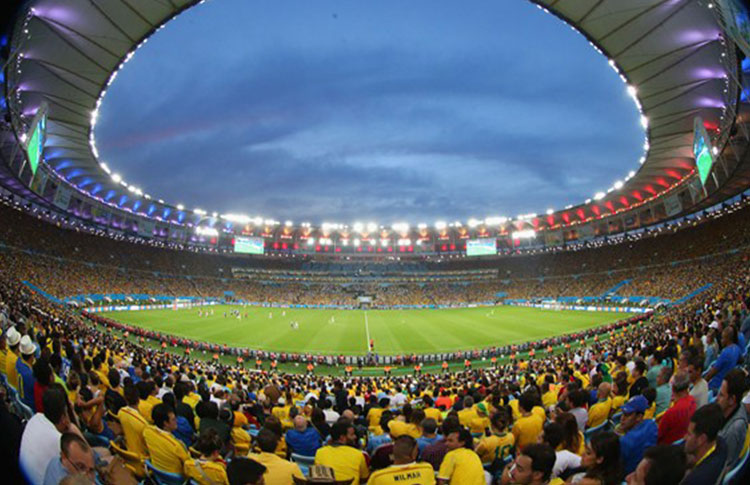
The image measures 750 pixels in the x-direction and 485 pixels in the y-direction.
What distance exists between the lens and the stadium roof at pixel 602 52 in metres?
18.3

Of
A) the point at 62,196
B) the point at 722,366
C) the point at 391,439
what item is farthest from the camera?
the point at 62,196

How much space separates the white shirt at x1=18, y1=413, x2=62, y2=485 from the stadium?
0.06 feet

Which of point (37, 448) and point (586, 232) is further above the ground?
point (586, 232)

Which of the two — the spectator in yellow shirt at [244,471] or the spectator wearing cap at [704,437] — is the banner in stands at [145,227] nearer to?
the spectator in yellow shirt at [244,471]

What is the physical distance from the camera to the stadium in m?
4.48

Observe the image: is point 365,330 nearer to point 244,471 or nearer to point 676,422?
point 676,422

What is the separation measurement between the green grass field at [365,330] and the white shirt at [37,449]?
2823cm

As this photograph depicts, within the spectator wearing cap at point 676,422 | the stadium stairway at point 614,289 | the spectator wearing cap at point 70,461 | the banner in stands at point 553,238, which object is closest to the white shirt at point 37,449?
the spectator wearing cap at point 70,461

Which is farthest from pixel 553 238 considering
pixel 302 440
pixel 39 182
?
pixel 302 440

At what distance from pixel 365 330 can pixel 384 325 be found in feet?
15.6

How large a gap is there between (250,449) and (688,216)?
72767mm

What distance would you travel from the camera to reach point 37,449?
3.69 m

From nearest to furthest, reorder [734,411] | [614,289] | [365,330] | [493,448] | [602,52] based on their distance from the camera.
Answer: [734,411] → [493,448] → [602,52] → [365,330] → [614,289]

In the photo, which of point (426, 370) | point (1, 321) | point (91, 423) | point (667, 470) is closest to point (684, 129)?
point (426, 370)
